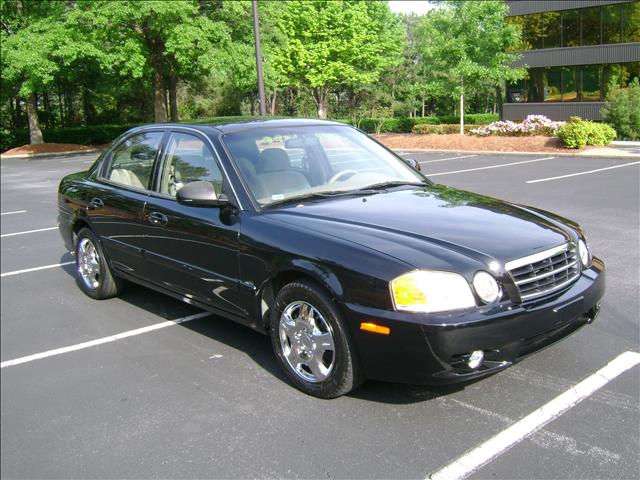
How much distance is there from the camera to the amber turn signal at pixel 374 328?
10.9 feet

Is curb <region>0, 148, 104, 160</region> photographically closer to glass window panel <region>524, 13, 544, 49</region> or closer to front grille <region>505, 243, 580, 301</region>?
glass window panel <region>524, 13, 544, 49</region>

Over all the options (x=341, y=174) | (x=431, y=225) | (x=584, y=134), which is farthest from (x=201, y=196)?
(x=584, y=134)

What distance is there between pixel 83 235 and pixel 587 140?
19.1 metres

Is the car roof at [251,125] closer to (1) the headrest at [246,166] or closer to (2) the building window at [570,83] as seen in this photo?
(1) the headrest at [246,166]

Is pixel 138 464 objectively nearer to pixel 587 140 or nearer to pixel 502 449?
pixel 502 449

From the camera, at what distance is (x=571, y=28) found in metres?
30.5

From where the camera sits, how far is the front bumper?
10.5 ft

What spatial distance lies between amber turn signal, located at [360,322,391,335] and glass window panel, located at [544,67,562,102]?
104 ft

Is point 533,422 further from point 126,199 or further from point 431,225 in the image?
point 126,199

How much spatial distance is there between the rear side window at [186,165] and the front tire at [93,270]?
4.19ft

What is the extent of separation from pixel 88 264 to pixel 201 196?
8.00ft

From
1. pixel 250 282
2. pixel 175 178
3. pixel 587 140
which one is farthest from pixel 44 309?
pixel 587 140

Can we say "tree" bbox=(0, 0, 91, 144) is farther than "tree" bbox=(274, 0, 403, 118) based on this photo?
No

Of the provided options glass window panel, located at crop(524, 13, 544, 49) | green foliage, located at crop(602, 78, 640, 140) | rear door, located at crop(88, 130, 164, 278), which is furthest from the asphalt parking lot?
glass window panel, located at crop(524, 13, 544, 49)
